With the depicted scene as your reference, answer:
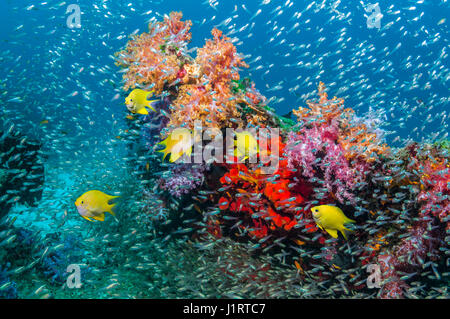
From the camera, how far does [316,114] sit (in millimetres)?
5016

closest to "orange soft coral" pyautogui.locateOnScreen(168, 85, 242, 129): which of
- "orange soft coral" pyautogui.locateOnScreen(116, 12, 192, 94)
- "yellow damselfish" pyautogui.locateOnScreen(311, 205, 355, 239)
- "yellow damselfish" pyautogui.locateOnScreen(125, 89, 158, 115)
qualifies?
"orange soft coral" pyautogui.locateOnScreen(116, 12, 192, 94)

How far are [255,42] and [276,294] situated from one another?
8416 cm

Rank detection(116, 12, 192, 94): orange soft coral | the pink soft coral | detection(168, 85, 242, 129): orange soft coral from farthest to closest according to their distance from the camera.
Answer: detection(116, 12, 192, 94): orange soft coral → detection(168, 85, 242, 129): orange soft coral → the pink soft coral

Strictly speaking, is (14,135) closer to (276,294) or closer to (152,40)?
(152,40)

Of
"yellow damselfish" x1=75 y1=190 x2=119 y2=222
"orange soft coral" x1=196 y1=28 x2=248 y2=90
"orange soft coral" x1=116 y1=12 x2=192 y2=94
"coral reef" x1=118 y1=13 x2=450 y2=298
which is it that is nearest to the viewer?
"yellow damselfish" x1=75 y1=190 x2=119 y2=222

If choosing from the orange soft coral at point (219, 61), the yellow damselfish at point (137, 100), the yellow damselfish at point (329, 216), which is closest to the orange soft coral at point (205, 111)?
the orange soft coral at point (219, 61)

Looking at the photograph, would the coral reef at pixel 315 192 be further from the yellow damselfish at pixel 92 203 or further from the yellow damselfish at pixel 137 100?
the yellow damselfish at pixel 92 203

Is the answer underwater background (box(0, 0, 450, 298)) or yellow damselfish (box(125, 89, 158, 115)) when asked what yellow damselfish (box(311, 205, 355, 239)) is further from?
yellow damselfish (box(125, 89, 158, 115))

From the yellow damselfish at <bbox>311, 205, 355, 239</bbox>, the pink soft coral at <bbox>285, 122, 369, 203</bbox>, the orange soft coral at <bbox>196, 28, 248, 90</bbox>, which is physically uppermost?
the orange soft coral at <bbox>196, 28, 248, 90</bbox>

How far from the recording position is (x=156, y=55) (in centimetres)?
607

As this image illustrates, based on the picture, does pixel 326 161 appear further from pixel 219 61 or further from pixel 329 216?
pixel 219 61

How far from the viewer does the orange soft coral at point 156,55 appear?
5.96 metres

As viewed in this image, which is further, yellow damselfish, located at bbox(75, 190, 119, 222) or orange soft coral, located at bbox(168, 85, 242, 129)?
orange soft coral, located at bbox(168, 85, 242, 129)

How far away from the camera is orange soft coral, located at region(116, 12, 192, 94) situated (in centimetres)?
596
